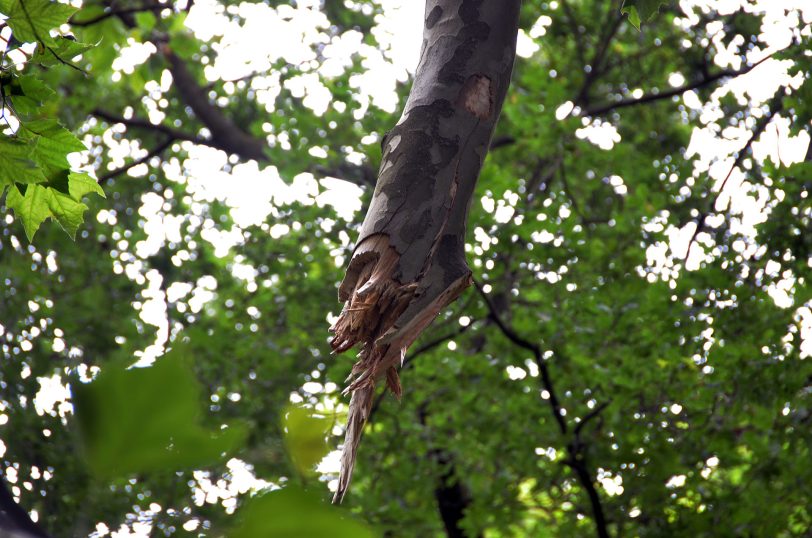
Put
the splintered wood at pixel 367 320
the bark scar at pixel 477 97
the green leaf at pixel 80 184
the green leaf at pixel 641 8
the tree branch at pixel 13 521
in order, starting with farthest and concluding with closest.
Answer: the green leaf at pixel 80 184
the green leaf at pixel 641 8
the bark scar at pixel 477 97
the splintered wood at pixel 367 320
the tree branch at pixel 13 521

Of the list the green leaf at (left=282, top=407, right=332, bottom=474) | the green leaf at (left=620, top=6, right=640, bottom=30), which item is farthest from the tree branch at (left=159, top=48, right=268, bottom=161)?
the green leaf at (left=282, top=407, right=332, bottom=474)

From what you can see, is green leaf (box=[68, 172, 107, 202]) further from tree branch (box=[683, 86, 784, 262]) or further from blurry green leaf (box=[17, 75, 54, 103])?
tree branch (box=[683, 86, 784, 262])

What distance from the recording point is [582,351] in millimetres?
5699

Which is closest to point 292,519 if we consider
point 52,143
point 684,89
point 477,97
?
point 477,97

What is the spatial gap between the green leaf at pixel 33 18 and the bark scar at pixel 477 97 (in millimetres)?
1049

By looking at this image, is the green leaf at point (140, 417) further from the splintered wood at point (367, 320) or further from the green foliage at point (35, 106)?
the green foliage at point (35, 106)

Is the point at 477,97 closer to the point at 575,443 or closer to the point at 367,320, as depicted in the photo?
the point at 367,320

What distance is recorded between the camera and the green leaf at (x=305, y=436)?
577 millimetres

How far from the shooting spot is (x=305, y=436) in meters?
0.58

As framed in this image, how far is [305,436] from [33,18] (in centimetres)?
195

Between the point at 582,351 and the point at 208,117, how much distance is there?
17.1ft

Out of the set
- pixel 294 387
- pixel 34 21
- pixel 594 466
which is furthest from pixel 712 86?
pixel 34 21

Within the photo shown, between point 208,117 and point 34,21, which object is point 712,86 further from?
point 34,21

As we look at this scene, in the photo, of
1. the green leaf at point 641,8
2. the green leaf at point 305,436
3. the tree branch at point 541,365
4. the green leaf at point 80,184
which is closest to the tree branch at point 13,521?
the green leaf at point 305,436
